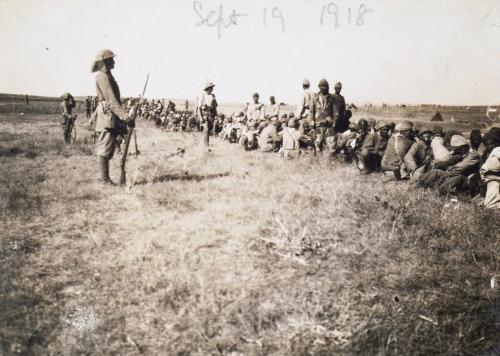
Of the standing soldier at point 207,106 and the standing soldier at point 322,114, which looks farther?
the standing soldier at point 207,106

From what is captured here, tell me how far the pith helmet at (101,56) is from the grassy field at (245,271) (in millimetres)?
2142

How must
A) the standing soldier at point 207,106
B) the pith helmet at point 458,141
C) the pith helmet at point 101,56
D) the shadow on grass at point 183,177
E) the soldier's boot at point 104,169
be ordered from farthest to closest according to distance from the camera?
the standing soldier at point 207,106
the shadow on grass at point 183,177
the pith helmet at point 458,141
the soldier's boot at point 104,169
the pith helmet at point 101,56

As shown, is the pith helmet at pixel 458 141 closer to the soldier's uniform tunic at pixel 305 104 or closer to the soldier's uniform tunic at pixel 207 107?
the soldier's uniform tunic at pixel 305 104

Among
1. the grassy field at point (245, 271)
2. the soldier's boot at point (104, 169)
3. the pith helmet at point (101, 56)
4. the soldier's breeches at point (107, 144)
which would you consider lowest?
the grassy field at point (245, 271)

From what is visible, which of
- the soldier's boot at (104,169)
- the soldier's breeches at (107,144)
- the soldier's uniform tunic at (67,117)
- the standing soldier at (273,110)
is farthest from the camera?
the standing soldier at (273,110)

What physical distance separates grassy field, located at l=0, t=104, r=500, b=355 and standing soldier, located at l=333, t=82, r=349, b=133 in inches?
155

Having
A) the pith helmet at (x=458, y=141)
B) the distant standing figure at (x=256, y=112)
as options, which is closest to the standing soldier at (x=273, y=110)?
the distant standing figure at (x=256, y=112)

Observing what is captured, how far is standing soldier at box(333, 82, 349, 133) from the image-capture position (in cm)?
1027

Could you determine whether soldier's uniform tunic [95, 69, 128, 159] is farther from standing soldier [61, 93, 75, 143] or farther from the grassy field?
standing soldier [61, 93, 75, 143]

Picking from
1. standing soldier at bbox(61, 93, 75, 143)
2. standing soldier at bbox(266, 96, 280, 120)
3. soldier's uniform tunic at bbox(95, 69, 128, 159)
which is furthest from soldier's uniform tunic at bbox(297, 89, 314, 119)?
standing soldier at bbox(61, 93, 75, 143)

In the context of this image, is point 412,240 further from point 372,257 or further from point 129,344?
point 129,344

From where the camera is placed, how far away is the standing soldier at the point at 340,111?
1027 cm

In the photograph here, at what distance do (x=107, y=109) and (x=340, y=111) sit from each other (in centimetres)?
624

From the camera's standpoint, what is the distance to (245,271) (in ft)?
12.8
